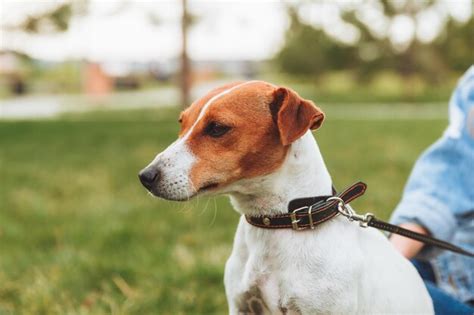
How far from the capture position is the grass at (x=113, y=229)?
364 centimetres

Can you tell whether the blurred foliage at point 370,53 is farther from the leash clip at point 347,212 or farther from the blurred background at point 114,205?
the leash clip at point 347,212

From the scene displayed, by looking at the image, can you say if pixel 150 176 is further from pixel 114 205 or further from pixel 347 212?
pixel 114 205

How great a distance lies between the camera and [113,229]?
15.9 feet

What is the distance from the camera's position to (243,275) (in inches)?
89.9

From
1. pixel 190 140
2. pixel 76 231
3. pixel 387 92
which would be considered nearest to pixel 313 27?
pixel 387 92

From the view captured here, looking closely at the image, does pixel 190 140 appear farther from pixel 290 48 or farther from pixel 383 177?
pixel 290 48

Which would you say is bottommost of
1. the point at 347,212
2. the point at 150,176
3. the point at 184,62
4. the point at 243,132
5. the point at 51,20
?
the point at 184,62

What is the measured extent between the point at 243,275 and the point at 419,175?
112cm

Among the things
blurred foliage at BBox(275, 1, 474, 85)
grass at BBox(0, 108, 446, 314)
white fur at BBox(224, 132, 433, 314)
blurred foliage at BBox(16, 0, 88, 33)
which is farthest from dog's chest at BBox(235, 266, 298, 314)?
blurred foliage at BBox(275, 1, 474, 85)

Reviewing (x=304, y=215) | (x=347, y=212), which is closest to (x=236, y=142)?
(x=304, y=215)

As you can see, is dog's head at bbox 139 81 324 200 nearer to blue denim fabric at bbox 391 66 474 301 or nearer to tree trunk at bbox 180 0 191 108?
blue denim fabric at bbox 391 66 474 301

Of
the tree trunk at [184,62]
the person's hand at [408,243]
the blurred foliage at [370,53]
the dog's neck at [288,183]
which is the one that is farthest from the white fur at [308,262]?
the blurred foliage at [370,53]

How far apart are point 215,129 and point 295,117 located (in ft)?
1.00

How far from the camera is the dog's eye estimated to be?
88.8 inches
